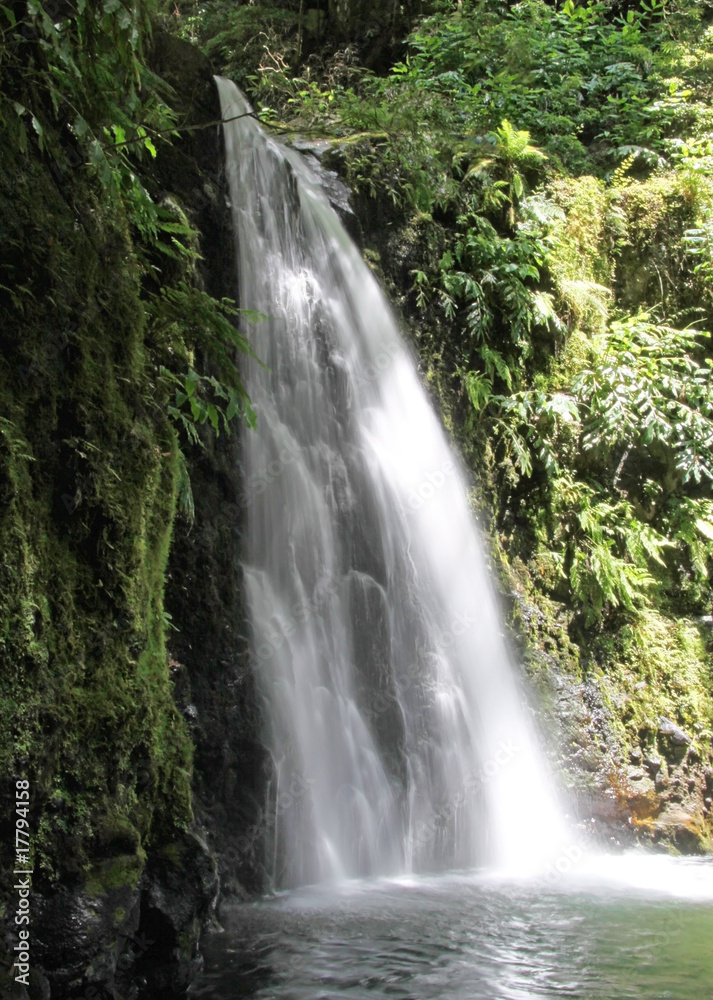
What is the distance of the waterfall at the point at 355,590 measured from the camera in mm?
5227

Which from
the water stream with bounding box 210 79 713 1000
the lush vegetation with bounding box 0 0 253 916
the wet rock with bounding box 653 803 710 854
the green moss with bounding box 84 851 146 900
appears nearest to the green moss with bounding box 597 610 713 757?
the wet rock with bounding box 653 803 710 854

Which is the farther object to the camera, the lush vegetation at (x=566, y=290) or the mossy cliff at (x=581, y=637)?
the lush vegetation at (x=566, y=290)

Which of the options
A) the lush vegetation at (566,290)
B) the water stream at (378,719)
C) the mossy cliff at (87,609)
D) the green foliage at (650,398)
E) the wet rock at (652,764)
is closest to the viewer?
the mossy cliff at (87,609)

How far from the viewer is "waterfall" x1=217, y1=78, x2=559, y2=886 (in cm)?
523

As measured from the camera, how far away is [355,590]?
5.93 metres

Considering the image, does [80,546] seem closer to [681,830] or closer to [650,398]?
[681,830]

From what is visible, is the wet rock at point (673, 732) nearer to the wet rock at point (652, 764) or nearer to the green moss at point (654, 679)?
the green moss at point (654, 679)

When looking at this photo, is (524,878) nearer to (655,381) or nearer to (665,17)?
(655,381)

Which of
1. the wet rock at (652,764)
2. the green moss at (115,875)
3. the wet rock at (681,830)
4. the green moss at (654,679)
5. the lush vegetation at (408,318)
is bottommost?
the wet rock at (681,830)

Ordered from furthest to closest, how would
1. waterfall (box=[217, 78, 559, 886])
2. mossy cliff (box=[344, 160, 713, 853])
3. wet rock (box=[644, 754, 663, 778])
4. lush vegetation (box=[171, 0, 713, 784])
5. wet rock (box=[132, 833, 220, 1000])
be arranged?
lush vegetation (box=[171, 0, 713, 784])
wet rock (box=[644, 754, 663, 778])
mossy cliff (box=[344, 160, 713, 853])
waterfall (box=[217, 78, 559, 886])
wet rock (box=[132, 833, 220, 1000])

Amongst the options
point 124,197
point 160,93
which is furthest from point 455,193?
point 124,197

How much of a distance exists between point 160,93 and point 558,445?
481 centimetres

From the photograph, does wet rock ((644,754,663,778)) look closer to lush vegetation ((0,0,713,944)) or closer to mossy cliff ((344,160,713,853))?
mossy cliff ((344,160,713,853))

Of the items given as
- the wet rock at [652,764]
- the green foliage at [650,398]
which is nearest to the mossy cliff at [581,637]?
the wet rock at [652,764]
